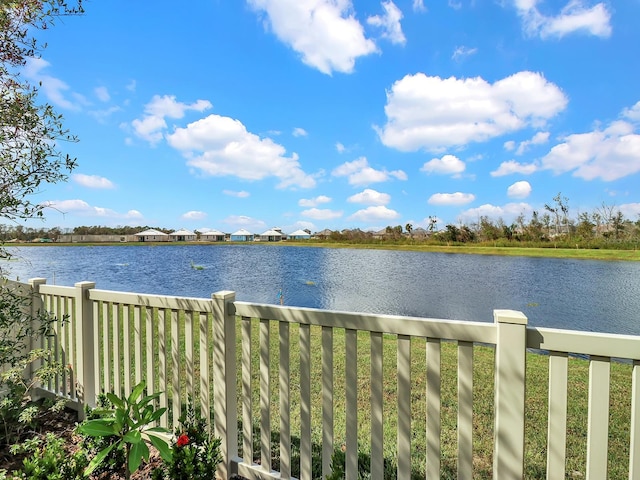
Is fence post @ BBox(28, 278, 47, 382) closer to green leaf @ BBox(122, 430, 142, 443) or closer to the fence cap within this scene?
green leaf @ BBox(122, 430, 142, 443)

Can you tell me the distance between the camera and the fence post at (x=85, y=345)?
264cm

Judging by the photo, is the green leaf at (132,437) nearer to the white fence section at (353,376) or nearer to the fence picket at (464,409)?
the white fence section at (353,376)

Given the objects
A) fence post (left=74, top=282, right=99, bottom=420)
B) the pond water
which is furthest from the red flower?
the pond water

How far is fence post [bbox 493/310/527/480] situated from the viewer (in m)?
1.27

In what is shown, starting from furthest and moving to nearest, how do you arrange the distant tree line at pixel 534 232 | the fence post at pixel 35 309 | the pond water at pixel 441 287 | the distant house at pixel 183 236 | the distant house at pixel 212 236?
the distant house at pixel 212 236 → the distant house at pixel 183 236 → the distant tree line at pixel 534 232 → the pond water at pixel 441 287 → the fence post at pixel 35 309

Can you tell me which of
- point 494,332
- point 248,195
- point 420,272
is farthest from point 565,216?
point 494,332

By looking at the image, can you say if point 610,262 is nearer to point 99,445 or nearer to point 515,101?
point 515,101

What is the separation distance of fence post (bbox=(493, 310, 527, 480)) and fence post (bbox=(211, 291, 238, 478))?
1510 mm

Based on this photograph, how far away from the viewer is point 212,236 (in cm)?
6512

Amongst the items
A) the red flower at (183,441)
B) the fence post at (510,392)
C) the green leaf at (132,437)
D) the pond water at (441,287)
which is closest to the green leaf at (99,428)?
the green leaf at (132,437)

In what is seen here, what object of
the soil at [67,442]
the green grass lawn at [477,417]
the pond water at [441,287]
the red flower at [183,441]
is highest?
the red flower at [183,441]

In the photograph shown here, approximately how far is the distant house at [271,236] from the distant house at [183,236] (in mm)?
15204

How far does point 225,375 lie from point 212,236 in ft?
220

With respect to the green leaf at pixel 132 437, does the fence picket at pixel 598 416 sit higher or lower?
higher
